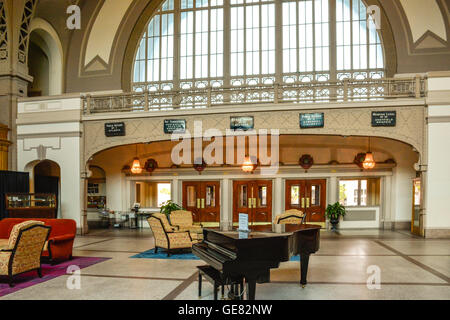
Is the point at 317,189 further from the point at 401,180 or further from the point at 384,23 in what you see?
the point at 384,23

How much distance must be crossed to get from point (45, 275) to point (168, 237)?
2.54 meters

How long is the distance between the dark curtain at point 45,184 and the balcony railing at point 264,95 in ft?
10.8

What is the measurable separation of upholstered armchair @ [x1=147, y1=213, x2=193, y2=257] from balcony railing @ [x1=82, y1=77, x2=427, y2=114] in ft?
13.1

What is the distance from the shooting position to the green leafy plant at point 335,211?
1182 centimetres

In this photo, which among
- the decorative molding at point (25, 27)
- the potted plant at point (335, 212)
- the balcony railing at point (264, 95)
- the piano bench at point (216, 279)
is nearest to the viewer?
the piano bench at point (216, 279)

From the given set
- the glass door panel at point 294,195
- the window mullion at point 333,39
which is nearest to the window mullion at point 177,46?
the window mullion at point 333,39

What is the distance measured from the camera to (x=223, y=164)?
41.6 feet

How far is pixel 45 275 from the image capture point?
19.5ft

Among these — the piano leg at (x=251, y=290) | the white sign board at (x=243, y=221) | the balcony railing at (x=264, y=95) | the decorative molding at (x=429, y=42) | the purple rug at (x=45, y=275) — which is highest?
the decorative molding at (x=429, y=42)

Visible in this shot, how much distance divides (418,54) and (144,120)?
29.8 feet

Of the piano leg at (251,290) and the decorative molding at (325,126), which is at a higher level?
the decorative molding at (325,126)

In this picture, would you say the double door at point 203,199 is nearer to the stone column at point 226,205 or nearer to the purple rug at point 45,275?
the stone column at point 226,205
